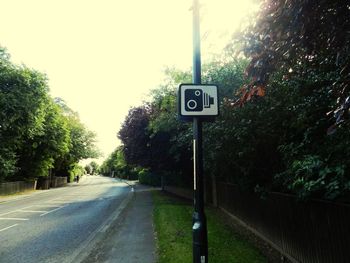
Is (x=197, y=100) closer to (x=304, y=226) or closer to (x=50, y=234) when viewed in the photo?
(x=304, y=226)

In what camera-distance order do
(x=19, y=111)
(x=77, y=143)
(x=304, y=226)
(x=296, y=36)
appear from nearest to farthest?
(x=296, y=36) → (x=304, y=226) → (x=19, y=111) → (x=77, y=143)

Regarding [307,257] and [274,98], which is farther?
[274,98]

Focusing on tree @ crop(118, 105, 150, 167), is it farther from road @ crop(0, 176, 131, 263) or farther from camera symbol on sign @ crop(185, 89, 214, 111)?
camera symbol on sign @ crop(185, 89, 214, 111)

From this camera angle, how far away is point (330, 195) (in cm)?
588

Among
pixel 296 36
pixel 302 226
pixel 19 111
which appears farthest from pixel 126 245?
pixel 19 111

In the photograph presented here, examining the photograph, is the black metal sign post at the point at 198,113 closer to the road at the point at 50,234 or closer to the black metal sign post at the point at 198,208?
the black metal sign post at the point at 198,208

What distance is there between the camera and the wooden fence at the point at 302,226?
232 inches

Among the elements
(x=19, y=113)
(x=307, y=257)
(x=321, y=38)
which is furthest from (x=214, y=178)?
(x=19, y=113)

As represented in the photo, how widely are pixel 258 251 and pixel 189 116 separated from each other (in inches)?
192

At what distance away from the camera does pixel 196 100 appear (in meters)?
5.24

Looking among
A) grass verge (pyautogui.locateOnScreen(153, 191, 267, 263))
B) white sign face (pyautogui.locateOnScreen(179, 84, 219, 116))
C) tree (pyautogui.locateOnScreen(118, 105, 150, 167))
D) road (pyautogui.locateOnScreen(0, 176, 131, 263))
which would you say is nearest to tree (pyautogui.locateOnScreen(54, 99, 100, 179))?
tree (pyautogui.locateOnScreen(118, 105, 150, 167))

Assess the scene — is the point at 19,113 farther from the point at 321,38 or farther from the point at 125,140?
the point at 321,38

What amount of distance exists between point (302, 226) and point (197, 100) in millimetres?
3731

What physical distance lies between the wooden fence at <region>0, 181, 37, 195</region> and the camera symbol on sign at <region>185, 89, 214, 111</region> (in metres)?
32.7
